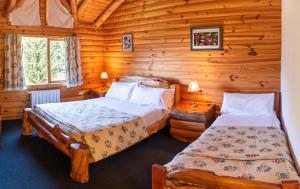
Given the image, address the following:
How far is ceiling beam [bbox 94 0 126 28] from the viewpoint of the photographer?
6.04 metres

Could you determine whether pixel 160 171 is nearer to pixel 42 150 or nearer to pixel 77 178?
pixel 77 178

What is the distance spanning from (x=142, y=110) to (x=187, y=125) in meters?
0.78

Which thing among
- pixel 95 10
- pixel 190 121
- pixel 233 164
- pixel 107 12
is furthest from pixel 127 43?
pixel 233 164

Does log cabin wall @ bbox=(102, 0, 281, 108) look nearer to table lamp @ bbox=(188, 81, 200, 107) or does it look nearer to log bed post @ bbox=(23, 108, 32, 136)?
table lamp @ bbox=(188, 81, 200, 107)

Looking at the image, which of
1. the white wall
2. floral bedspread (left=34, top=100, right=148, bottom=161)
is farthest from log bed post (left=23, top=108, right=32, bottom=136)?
the white wall

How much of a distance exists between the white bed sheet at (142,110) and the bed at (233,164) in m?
1.30

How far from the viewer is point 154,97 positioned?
4848 mm

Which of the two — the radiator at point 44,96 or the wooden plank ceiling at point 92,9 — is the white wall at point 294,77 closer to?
the wooden plank ceiling at point 92,9

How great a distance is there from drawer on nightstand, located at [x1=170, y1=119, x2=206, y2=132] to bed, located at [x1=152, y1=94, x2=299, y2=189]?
995 millimetres

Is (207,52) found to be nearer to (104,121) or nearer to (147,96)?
(147,96)

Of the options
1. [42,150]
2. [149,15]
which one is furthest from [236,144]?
[149,15]

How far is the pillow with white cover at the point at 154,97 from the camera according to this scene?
477 cm

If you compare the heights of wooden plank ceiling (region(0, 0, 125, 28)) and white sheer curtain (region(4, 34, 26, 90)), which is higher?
wooden plank ceiling (region(0, 0, 125, 28))

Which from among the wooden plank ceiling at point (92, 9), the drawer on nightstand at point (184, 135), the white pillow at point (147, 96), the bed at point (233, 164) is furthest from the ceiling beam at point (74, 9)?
the bed at point (233, 164)
